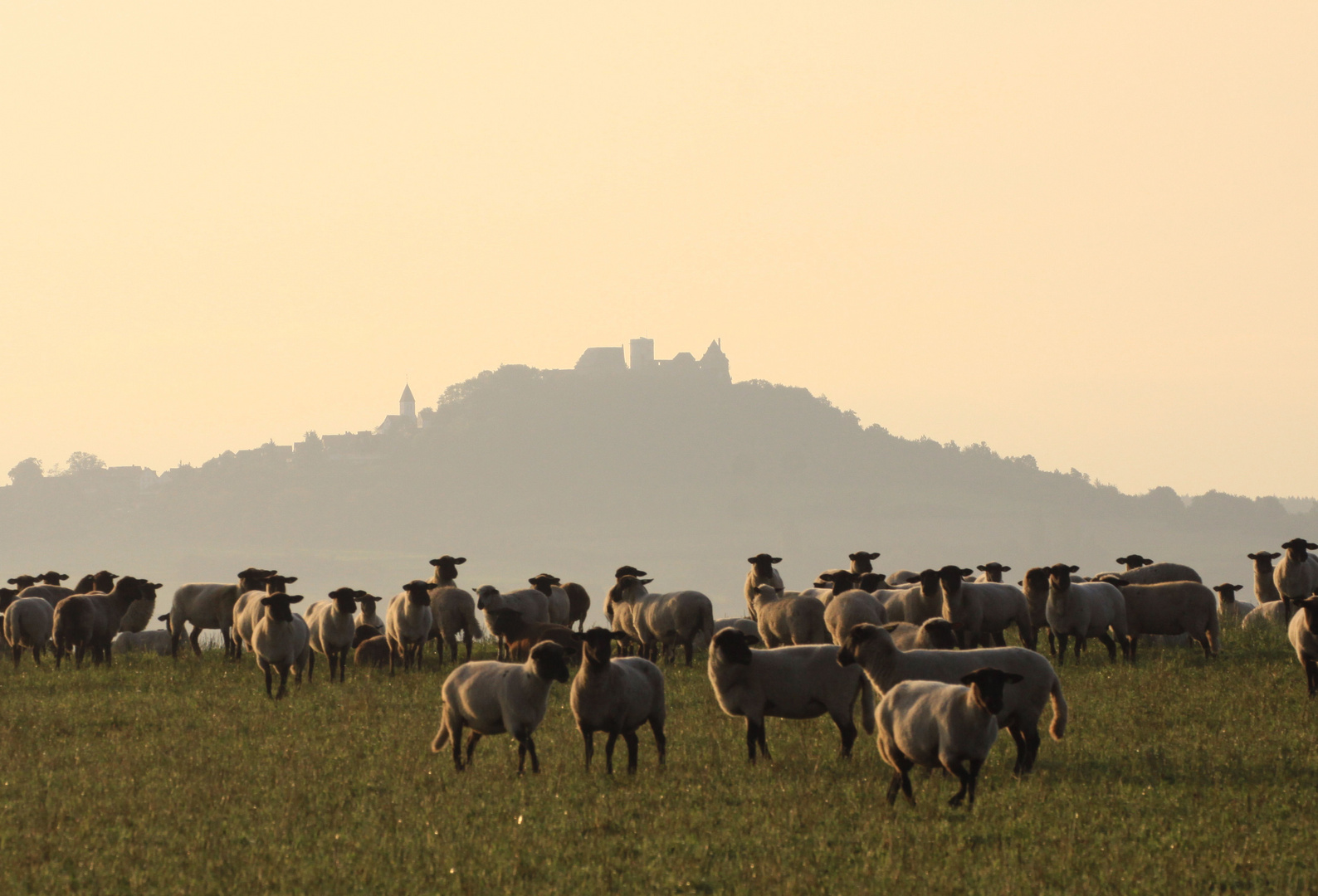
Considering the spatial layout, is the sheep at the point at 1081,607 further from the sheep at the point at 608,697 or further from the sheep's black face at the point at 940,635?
the sheep at the point at 608,697

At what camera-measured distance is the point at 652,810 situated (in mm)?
12047

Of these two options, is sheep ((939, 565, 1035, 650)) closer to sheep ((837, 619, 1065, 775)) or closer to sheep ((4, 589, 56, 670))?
sheep ((837, 619, 1065, 775))

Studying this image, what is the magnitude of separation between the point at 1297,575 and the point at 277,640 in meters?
19.3

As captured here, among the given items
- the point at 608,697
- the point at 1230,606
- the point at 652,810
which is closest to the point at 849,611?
the point at 608,697

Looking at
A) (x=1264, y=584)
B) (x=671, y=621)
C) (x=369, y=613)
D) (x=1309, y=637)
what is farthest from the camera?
(x=1264, y=584)

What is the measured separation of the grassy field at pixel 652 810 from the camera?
1008cm

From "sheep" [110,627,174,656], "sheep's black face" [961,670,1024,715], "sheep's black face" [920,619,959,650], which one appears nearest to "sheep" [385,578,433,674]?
"sheep's black face" [920,619,959,650]

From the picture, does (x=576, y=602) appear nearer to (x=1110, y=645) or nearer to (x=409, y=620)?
(x=409, y=620)

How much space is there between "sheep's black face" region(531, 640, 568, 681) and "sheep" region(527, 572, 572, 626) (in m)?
12.8

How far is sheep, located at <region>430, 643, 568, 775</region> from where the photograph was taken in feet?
44.2

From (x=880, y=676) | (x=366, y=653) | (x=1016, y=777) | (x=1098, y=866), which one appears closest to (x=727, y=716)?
(x=880, y=676)

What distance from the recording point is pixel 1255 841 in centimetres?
1068

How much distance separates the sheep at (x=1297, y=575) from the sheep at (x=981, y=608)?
726 cm

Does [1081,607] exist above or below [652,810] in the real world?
above
